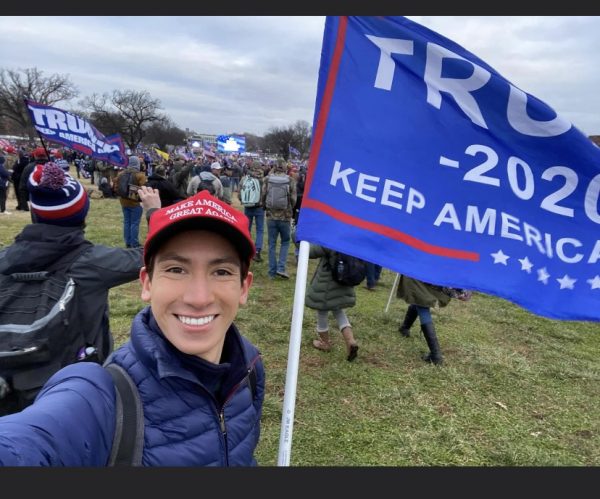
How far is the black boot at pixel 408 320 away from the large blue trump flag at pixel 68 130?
6437 millimetres

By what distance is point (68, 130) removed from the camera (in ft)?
27.9

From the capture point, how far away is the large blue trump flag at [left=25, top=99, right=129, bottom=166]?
7.79 meters

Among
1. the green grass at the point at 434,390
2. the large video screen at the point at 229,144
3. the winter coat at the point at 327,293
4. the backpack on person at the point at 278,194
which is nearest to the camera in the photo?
the green grass at the point at 434,390

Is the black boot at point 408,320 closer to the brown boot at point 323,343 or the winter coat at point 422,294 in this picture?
the winter coat at point 422,294

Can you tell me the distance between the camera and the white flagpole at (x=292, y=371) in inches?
84.4

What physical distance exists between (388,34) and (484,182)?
94 centimetres

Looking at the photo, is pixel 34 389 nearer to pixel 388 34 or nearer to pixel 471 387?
pixel 388 34

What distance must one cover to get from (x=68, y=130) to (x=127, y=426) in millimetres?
8739

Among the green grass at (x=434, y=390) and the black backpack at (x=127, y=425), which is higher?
the black backpack at (x=127, y=425)

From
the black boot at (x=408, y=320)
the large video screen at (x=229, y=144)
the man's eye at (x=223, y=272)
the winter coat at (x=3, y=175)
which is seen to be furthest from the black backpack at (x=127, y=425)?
the large video screen at (x=229, y=144)

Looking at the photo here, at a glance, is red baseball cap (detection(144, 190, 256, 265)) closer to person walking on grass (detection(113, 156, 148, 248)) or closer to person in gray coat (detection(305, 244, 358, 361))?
person in gray coat (detection(305, 244, 358, 361))

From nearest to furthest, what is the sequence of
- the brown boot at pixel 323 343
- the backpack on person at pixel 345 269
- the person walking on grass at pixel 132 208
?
the backpack on person at pixel 345 269 < the brown boot at pixel 323 343 < the person walking on grass at pixel 132 208

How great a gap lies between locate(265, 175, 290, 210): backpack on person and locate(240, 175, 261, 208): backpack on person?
61 cm

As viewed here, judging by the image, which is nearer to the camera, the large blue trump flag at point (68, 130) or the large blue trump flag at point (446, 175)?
the large blue trump flag at point (446, 175)
